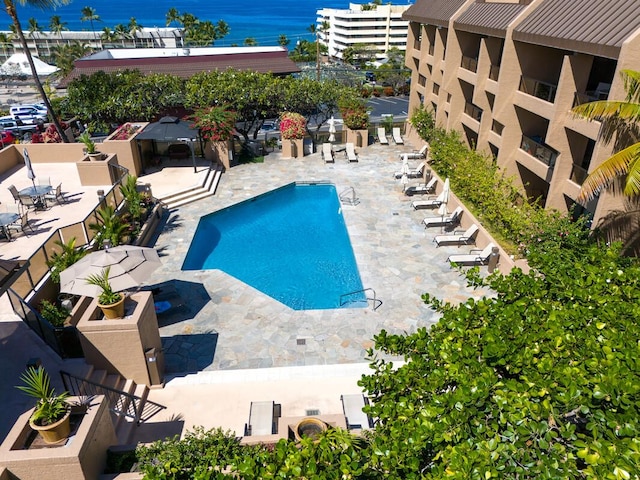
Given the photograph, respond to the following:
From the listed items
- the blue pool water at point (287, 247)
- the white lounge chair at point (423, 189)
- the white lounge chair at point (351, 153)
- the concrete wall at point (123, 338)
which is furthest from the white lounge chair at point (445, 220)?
the concrete wall at point (123, 338)

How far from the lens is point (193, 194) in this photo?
2598 cm

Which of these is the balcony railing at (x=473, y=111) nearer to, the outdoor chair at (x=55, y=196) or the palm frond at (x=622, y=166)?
the palm frond at (x=622, y=166)

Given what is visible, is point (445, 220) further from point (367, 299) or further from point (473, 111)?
point (473, 111)

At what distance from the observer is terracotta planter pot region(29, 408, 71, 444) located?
7.96 metres

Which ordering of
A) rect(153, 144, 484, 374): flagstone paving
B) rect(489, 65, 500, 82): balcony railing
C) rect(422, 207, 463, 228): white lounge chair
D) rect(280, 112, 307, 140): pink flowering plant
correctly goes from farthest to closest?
rect(280, 112, 307, 140): pink flowering plant, rect(489, 65, 500, 82): balcony railing, rect(422, 207, 463, 228): white lounge chair, rect(153, 144, 484, 374): flagstone paving

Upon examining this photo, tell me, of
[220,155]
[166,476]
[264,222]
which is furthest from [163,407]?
[220,155]

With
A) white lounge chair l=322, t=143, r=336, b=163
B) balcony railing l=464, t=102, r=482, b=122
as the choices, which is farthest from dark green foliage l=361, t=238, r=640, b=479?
white lounge chair l=322, t=143, r=336, b=163

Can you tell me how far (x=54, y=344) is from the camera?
501 inches

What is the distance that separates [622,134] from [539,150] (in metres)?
6.44

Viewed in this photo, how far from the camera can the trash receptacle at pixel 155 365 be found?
41.1ft

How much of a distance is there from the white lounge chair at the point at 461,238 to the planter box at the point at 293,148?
15.0 meters

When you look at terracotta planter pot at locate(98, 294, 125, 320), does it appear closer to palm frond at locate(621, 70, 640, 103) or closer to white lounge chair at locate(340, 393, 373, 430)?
white lounge chair at locate(340, 393, 373, 430)

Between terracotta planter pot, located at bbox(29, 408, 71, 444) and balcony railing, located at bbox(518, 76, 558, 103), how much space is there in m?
21.4

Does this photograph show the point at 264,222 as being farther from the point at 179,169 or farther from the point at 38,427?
the point at 38,427
